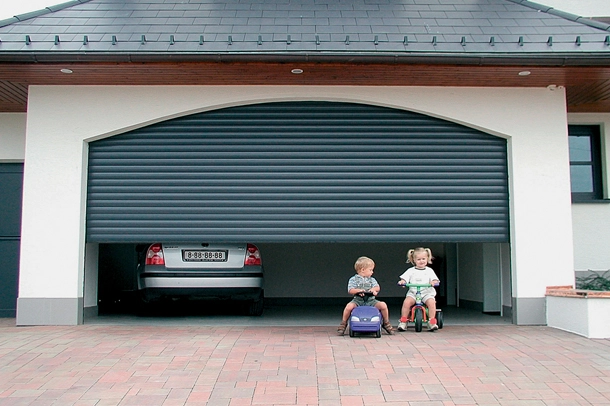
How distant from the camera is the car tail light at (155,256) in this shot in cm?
821

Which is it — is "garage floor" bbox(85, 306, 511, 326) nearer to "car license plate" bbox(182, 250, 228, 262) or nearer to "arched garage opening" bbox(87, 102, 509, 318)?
"car license plate" bbox(182, 250, 228, 262)

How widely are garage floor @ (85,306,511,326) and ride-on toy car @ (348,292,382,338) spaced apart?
1422 mm

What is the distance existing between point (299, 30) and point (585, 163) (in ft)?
17.4

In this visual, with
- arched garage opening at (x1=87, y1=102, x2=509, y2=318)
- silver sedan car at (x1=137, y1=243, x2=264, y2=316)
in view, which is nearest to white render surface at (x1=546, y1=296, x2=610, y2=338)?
arched garage opening at (x1=87, y1=102, x2=509, y2=318)

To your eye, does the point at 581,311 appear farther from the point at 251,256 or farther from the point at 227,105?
the point at 227,105

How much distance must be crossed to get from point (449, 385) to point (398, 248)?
7139 millimetres

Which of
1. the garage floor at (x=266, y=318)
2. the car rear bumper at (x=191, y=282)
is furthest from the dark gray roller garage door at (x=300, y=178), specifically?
the garage floor at (x=266, y=318)

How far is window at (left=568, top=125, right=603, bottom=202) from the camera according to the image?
988 cm

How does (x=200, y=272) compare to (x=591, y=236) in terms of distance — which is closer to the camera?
(x=200, y=272)

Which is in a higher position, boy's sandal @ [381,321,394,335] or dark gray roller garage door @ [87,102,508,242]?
dark gray roller garage door @ [87,102,508,242]

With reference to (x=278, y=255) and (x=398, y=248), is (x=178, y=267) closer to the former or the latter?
(x=278, y=255)

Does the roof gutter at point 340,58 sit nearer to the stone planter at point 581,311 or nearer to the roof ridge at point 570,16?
the roof ridge at point 570,16

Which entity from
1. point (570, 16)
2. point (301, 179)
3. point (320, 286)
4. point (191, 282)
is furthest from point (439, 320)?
point (570, 16)

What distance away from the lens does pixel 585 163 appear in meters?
9.98
